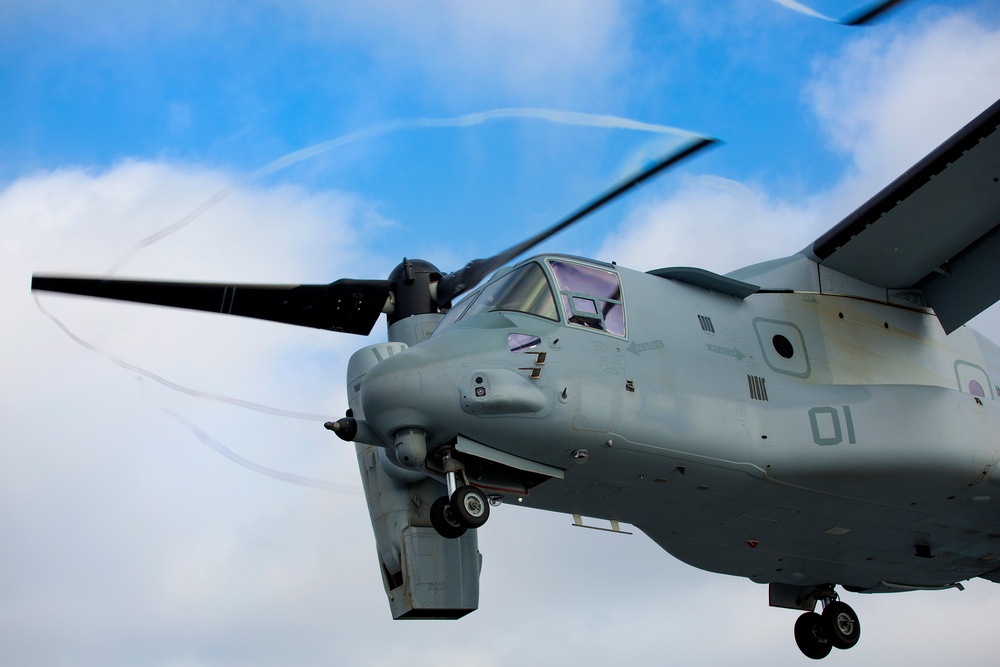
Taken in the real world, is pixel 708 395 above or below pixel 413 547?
above

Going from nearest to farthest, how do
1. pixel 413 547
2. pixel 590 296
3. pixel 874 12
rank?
pixel 874 12 → pixel 590 296 → pixel 413 547

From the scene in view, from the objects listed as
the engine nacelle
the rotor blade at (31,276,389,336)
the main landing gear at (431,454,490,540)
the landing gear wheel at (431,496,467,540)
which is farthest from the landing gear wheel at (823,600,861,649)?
the rotor blade at (31,276,389,336)

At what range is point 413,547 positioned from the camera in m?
13.5

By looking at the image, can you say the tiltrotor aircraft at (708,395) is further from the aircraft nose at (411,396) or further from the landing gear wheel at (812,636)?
the landing gear wheel at (812,636)

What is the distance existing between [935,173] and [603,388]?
4619 millimetres

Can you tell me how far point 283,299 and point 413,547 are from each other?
364cm

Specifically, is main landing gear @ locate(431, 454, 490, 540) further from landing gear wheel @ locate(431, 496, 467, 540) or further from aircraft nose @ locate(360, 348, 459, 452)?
aircraft nose @ locate(360, 348, 459, 452)

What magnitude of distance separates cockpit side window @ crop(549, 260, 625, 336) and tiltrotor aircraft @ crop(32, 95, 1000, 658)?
25 millimetres

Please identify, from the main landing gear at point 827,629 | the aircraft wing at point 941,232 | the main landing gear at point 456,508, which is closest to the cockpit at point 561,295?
the main landing gear at point 456,508

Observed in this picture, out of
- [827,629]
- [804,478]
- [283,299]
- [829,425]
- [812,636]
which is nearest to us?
[804,478]

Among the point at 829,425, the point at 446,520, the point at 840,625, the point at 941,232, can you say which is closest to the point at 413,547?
the point at 446,520

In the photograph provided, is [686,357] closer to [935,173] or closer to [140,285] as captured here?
[935,173]

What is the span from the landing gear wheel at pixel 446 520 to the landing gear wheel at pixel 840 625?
7467 millimetres

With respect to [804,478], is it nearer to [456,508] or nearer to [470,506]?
[470,506]
